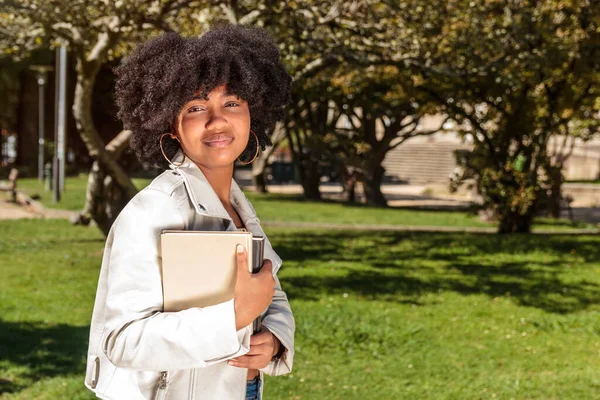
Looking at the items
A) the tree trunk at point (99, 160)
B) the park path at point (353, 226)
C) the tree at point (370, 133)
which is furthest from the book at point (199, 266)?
the tree at point (370, 133)

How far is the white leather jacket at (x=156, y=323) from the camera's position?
6.25 feet

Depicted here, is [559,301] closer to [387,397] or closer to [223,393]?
[387,397]

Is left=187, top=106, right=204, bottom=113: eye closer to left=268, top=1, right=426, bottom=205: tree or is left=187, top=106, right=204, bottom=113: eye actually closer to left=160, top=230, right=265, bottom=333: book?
left=160, top=230, right=265, bottom=333: book

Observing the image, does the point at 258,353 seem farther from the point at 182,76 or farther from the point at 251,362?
the point at 182,76

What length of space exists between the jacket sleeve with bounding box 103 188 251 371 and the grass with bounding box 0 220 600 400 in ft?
12.8

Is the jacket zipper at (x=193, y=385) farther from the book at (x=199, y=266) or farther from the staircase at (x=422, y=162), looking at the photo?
the staircase at (x=422, y=162)

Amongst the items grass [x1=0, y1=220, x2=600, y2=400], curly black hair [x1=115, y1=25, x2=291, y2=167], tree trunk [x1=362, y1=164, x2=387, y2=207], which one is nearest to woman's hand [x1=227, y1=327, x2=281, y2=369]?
curly black hair [x1=115, y1=25, x2=291, y2=167]

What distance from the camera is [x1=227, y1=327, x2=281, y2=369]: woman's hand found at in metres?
2.12

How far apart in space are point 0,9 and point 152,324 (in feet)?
31.8

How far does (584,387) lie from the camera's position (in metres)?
5.99

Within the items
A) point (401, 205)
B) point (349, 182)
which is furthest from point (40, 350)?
point (349, 182)

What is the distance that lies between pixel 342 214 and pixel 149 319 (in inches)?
734

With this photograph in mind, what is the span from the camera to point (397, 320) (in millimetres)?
7949

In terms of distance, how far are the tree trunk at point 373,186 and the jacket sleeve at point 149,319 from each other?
2308 cm
